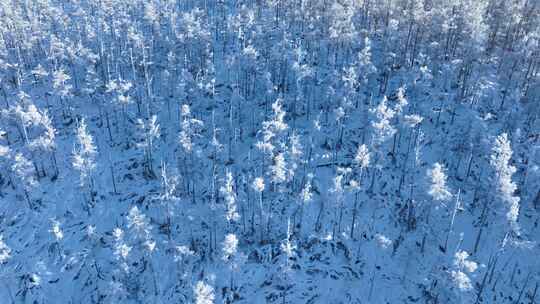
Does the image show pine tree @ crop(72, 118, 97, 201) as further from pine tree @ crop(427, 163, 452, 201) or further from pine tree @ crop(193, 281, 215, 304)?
pine tree @ crop(427, 163, 452, 201)

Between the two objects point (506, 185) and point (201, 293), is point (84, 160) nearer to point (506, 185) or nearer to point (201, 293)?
point (201, 293)

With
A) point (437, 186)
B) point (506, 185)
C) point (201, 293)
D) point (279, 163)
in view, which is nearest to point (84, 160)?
point (279, 163)

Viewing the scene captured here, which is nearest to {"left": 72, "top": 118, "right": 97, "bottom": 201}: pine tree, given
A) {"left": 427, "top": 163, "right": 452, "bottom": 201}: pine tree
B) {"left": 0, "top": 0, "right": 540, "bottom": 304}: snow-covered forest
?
{"left": 0, "top": 0, "right": 540, "bottom": 304}: snow-covered forest

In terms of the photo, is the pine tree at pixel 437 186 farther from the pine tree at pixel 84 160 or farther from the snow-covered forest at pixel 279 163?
the pine tree at pixel 84 160

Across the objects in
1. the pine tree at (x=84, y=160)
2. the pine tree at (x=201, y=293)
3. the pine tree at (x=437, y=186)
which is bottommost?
the pine tree at (x=201, y=293)

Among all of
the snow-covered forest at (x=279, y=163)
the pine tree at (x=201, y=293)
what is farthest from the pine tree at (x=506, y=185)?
the pine tree at (x=201, y=293)

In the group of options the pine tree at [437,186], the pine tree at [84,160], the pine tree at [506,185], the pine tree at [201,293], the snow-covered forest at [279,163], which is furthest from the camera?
the pine tree at [84,160]

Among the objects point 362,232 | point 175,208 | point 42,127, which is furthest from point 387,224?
point 42,127

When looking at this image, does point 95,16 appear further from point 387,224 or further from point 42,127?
point 387,224
